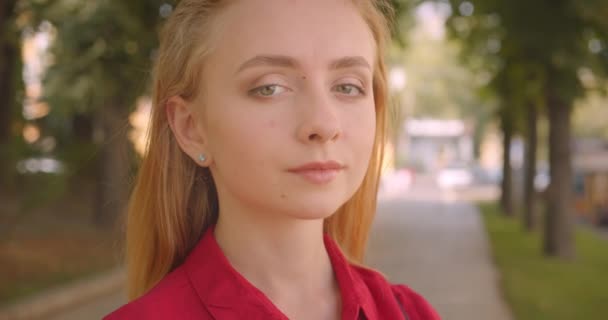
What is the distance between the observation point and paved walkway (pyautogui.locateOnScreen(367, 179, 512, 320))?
870 cm

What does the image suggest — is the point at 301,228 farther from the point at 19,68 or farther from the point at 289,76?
the point at 19,68

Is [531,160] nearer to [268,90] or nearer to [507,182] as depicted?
[507,182]

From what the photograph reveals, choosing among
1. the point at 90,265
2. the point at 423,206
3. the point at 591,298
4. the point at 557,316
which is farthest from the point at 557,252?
the point at 423,206

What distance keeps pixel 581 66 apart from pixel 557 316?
357 cm

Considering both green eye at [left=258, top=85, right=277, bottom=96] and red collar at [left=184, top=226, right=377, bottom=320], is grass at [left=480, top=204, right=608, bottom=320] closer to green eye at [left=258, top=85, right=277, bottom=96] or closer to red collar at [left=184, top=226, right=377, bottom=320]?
red collar at [left=184, top=226, right=377, bottom=320]

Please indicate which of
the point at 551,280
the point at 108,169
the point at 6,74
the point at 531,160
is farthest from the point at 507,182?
the point at 6,74

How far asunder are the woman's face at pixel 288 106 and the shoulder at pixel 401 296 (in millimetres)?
293

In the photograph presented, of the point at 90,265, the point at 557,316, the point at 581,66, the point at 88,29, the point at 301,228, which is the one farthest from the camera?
the point at 90,265

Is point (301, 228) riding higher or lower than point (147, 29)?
lower

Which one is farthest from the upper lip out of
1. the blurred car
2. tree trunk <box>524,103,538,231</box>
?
the blurred car

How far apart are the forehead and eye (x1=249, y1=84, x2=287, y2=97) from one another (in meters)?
0.07

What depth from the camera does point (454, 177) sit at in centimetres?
3991

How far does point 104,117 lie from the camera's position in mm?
11867

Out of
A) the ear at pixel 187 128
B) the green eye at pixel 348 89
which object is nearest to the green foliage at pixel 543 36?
the green eye at pixel 348 89
